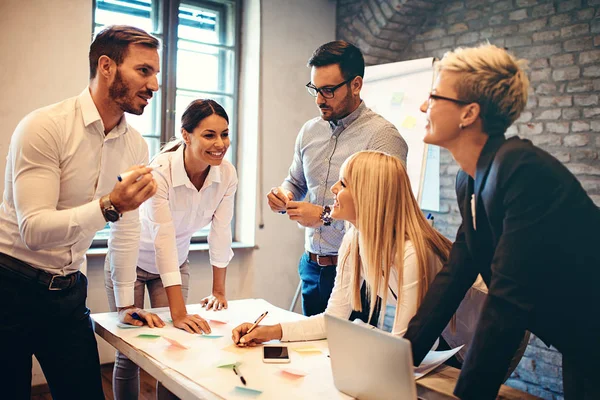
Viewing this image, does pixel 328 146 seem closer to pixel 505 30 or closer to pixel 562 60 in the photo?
pixel 562 60

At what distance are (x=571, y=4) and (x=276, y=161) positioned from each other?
7.35ft

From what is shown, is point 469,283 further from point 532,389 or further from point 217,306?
point 532,389

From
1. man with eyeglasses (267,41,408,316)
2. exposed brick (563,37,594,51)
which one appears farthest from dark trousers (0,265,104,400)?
exposed brick (563,37,594,51)

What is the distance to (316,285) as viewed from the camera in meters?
2.53

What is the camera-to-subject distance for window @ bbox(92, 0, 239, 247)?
4.01 metres

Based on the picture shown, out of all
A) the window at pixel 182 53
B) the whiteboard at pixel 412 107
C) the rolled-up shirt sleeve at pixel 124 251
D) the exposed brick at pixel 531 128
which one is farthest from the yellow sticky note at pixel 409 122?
the rolled-up shirt sleeve at pixel 124 251

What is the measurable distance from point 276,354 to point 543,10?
3.00 meters

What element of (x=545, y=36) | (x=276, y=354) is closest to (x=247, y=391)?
(x=276, y=354)

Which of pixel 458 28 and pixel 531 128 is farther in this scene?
pixel 458 28

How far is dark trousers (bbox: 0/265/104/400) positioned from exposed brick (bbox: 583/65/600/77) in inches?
120

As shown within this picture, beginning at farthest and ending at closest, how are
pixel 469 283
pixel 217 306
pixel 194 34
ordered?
1. pixel 194 34
2. pixel 217 306
3. pixel 469 283

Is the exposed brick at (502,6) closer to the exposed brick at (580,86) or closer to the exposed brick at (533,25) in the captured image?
the exposed brick at (533,25)

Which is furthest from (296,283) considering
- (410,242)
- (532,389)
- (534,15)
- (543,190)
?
(543,190)

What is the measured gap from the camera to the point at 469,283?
1486 mm
